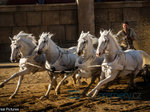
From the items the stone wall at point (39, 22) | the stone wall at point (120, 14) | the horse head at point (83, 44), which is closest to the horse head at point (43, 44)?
the horse head at point (83, 44)

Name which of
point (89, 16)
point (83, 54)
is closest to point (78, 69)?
point (83, 54)

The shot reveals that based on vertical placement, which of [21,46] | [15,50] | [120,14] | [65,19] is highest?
[120,14]

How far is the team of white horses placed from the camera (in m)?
6.32

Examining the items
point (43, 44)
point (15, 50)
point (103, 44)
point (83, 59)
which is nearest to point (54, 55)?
point (43, 44)

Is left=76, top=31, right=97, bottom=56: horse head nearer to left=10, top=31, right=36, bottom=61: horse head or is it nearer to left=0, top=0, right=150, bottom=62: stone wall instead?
left=10, top=31, right=36, bottom=61: horse head

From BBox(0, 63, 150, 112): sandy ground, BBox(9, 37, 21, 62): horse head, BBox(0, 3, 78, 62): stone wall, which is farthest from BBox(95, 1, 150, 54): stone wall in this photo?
BBox(9, 37, 21, 62): horse head

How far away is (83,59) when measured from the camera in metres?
7.05

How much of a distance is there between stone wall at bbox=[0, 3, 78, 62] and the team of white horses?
7168 mm

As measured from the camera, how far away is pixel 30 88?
28.7 feet

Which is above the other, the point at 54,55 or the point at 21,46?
the point at 21,46

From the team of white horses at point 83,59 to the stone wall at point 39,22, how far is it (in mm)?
7168

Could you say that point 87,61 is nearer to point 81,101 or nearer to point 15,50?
point 81,101

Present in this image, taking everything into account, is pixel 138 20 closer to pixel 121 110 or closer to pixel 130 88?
pixel 130 88

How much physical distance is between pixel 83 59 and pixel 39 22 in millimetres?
8467
